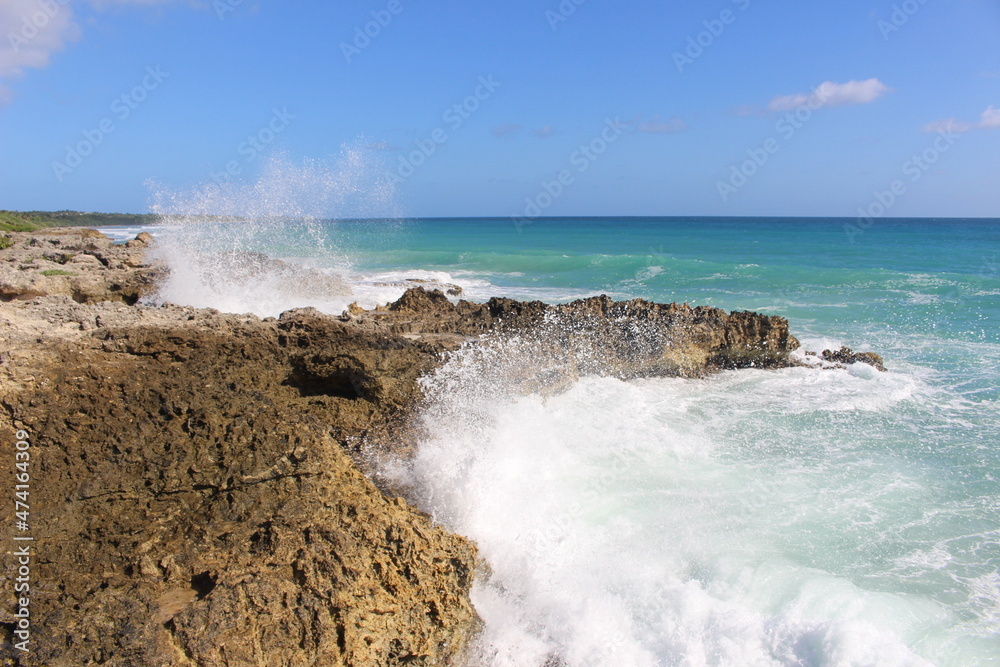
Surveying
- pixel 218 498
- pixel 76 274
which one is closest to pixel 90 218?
pixel 76 274

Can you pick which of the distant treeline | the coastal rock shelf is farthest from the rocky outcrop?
the distant treeline

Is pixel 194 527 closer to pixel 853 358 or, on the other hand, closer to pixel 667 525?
pixel 667 525

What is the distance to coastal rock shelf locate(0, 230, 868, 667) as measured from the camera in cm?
284

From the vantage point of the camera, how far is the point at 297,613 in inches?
116

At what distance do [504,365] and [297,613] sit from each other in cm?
414

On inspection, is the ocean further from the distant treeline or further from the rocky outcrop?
the distant treeline

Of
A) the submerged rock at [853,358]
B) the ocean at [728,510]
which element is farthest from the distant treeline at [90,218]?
the submerged rock at [853,358]

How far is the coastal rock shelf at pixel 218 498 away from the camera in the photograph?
2.84 meters

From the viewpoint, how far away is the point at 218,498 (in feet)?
11.8

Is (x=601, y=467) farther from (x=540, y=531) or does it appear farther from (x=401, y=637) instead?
(x=401, y=637)

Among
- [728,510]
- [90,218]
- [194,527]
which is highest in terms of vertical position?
[90,218]

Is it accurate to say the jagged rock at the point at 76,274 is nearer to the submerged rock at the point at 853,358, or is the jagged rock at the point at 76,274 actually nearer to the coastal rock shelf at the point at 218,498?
the coastal rock shelf at the point at 218,498

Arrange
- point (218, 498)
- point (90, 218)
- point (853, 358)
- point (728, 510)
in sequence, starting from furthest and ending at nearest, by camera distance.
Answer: point (90, 218)
point (853, 358)
point (728, 510)
point (218, 498)

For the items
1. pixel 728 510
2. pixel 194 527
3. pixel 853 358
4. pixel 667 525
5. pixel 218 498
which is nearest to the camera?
pixel 194 527
